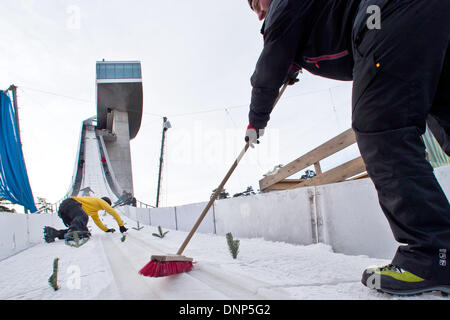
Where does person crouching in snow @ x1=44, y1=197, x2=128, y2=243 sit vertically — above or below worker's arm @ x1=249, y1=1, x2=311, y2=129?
below

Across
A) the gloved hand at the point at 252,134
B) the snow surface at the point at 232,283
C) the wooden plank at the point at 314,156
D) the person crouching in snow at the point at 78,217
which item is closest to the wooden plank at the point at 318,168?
the wooden plank at the point at 314,156

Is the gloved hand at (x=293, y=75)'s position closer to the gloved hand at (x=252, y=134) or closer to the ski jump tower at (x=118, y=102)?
the gloved hand at (x=252, y=134)

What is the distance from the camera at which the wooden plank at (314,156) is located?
237 cm

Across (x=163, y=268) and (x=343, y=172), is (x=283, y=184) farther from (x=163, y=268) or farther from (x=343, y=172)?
(x=163, y=268)

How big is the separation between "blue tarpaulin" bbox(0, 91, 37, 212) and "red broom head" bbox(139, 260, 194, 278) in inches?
260

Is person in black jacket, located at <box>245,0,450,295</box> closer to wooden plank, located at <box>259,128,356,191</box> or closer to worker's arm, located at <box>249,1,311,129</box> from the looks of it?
worker's arm, located at <box>249,1,311,129</box>

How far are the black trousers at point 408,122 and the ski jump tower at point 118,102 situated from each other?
1382 inches

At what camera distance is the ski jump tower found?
3375 cm

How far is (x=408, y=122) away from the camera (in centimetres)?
73

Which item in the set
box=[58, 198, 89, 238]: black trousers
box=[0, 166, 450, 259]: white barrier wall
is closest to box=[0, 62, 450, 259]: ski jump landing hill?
box=[0, 166, 450, 259]: white barrier wall

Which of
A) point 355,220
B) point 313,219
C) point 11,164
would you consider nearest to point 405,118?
point 355,220

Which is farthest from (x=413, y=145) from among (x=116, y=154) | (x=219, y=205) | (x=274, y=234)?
(x=116, y=154)
